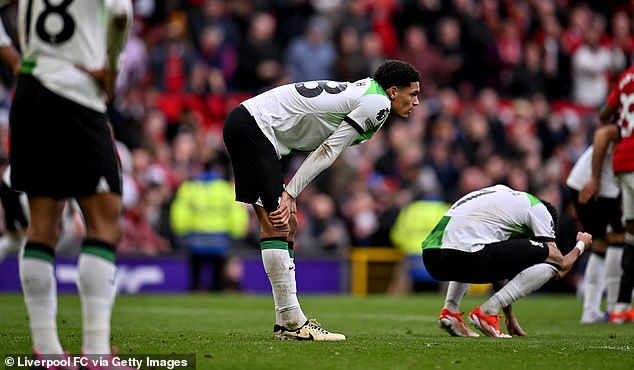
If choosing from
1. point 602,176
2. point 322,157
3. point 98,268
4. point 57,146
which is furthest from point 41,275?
point 602,176

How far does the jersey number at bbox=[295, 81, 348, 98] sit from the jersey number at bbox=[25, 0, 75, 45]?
2.65m

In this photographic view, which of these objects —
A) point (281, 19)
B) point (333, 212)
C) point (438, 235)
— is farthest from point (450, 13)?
point (438, 235)

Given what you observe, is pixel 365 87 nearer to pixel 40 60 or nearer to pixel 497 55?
pixel 40 60

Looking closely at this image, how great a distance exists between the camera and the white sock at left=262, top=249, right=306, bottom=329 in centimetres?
780

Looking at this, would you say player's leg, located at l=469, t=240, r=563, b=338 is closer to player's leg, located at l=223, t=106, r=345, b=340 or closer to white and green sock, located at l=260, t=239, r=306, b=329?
player's leg, located at l=223, t=106, r=345, b=340

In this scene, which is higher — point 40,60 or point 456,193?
point 40,60

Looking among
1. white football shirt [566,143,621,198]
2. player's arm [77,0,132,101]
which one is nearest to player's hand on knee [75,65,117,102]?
player's arm [77,0,132,101]

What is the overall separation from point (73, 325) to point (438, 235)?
3.10m

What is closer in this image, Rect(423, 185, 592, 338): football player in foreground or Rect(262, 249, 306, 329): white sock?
Rect(262, 249, 306, 329): white sock

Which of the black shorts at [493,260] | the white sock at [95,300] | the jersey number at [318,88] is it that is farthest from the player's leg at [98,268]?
the black shorts at [493,260]

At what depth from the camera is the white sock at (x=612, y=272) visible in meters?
11.0

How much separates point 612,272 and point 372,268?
8.06m

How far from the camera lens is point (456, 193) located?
2017 centimetres

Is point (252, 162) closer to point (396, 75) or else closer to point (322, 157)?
point (322, 157)
